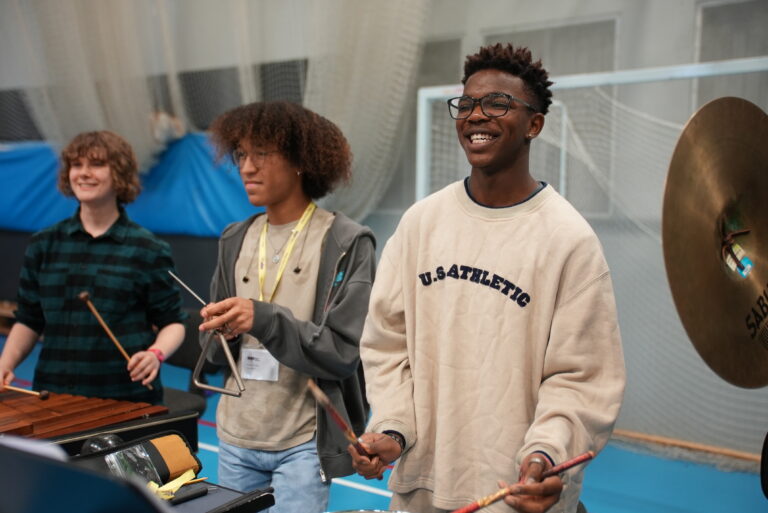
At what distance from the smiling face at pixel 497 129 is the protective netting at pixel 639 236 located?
118 inches

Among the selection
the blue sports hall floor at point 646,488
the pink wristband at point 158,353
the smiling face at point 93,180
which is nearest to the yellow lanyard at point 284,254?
the pink wristband at point 158,353

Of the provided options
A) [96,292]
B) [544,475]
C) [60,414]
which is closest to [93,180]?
[96,292]

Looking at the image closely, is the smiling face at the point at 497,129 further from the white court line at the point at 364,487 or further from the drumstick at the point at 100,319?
the white court line at the point at 364,487

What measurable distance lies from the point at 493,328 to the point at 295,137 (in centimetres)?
121

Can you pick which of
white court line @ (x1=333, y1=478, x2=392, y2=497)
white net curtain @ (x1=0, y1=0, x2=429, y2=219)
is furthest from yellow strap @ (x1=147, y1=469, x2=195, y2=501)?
white net curtain @ (x1=0, y1=0, x2=429, y2=219)

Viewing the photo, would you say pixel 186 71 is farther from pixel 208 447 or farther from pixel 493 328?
pixel 493 328

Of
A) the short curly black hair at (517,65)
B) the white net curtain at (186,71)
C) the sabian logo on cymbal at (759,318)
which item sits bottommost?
the sabian logo on cymbal at (759,318)

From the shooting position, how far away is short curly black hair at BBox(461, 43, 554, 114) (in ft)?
5.74

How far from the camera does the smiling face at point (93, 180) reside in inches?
120

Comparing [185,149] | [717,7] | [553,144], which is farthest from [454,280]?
[185,149]

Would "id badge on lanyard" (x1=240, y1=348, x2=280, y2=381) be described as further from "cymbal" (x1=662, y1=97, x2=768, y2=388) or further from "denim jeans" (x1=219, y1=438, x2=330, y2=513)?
"cymbal" (x1=662, y1=97, x2=768, y2=388)

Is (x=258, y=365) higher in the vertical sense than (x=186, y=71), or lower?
lower

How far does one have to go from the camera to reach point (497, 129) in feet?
5.65

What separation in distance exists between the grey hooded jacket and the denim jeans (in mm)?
46
